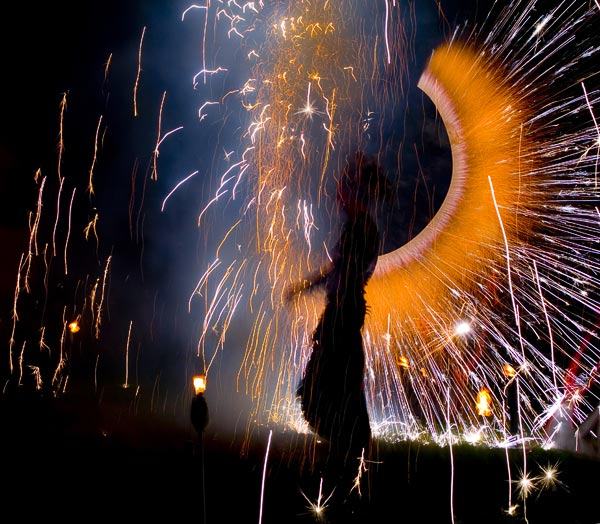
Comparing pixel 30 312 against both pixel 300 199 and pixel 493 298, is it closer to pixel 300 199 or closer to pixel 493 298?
pixel 300 199

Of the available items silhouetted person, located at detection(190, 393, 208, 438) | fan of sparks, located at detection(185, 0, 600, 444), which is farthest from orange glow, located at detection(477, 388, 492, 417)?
silhouetted person, located at detection(190, 393, 208, 438)

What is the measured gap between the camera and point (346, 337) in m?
5.04

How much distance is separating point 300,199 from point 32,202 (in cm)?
752

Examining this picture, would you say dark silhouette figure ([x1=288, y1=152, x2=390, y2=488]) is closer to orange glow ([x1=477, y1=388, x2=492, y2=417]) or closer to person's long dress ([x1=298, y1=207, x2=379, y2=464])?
person's long dress ([x1=298, y1=207, x2=379, y2=464])

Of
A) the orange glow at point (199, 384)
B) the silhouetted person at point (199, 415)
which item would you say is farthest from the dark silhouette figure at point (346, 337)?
the silhouetted person at point (199, 415)

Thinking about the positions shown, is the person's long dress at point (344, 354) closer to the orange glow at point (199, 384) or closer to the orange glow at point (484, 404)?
the orange glow at point (199, 384)

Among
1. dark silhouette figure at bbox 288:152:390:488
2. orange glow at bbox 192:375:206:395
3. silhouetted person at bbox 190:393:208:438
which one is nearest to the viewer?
silhouetted person at bbox 190:393:208:438

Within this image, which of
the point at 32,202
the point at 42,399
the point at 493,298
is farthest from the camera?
the point at 32,202

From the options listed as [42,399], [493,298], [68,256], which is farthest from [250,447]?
[68,256]

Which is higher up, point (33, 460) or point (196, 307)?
point (196, 307)

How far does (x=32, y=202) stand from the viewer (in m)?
11.0

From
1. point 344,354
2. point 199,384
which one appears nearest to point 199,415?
point 199,384

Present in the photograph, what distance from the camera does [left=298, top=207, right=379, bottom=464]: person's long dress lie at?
4.92m

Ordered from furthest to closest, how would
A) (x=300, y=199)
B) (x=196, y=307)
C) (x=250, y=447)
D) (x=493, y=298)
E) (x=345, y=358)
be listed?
(x=196, y=307)
(x=493, y=298)
(x=250, y=447)
(x=300, y=199)
(x=345, y=358)
